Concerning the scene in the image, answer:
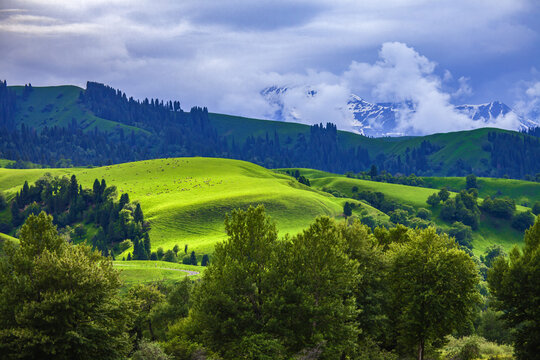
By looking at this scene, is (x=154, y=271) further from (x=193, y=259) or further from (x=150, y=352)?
(x=150, y=352)

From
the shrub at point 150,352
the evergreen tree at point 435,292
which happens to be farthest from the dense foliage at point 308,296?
the shrub at point 150,352

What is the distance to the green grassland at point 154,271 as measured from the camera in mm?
139375

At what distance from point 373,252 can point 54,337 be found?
1520 inches

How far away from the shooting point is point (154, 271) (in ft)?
490

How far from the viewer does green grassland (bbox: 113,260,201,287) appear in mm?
139375

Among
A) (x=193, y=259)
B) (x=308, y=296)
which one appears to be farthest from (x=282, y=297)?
(x=193, y=259)

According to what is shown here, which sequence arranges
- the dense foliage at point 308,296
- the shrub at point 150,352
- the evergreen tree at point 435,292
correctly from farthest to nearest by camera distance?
the shrub at point 150,352 → the evergreen tree at point 435,292 → the dense foliage at point 308,296

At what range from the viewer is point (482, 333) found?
8719 cm

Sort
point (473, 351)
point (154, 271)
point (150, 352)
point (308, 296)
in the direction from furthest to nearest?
point (154, 271), point (150, 352), point (473, 351), point (308, 296)

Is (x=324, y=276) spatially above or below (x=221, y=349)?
above

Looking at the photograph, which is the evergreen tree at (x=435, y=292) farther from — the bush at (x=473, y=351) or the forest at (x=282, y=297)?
the bush at (x=473, y=351)

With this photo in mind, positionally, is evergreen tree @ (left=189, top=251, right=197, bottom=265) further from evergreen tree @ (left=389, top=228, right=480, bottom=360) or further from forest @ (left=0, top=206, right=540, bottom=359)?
evergreen tree @ (left=389, top=228, right=480, bottom=360)

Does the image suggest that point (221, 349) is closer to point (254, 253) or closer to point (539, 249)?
point (254, 253)

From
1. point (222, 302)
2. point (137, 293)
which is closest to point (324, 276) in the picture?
point (222, 302)
